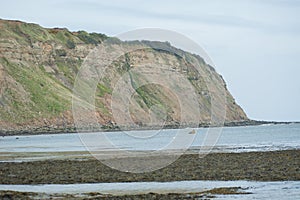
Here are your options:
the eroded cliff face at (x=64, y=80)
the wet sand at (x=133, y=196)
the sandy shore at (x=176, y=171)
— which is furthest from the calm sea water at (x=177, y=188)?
the eroded cliff face at (x=64, y=80)

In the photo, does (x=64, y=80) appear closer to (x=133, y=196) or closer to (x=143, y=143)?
(x=143, y=143)

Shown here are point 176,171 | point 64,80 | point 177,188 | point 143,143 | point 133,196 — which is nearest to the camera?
point 133,196

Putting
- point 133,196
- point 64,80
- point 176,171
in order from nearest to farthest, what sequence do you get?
1. point 133,196
2. point 176,171
3. point 64,80

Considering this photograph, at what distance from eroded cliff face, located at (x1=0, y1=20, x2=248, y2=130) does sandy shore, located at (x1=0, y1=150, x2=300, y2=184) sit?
291 feet

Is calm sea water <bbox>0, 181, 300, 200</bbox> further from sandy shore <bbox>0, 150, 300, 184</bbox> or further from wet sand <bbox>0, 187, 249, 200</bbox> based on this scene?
sandy shore <bbox>0, 150, 300, 184</bbox>

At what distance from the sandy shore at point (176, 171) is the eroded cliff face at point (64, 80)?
88.7m

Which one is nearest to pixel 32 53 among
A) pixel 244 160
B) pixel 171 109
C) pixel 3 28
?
pixel 3 28

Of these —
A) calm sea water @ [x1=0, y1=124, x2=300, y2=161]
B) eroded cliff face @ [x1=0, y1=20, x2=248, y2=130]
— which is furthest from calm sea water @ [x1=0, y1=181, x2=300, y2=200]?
eroded cliff face @ [x1=0, y1=20, x2=248, y2=130]

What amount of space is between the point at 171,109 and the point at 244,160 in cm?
13094

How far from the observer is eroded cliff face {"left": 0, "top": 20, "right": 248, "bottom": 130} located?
136 meters

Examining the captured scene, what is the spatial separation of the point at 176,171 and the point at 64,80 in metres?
124

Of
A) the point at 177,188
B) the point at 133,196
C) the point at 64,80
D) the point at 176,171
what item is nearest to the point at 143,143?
the point at 176,171

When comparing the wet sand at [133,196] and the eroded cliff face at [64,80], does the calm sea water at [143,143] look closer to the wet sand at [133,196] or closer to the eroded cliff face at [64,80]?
the wet sand at [133,196]

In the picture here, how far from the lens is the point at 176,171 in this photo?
36.5 metres
